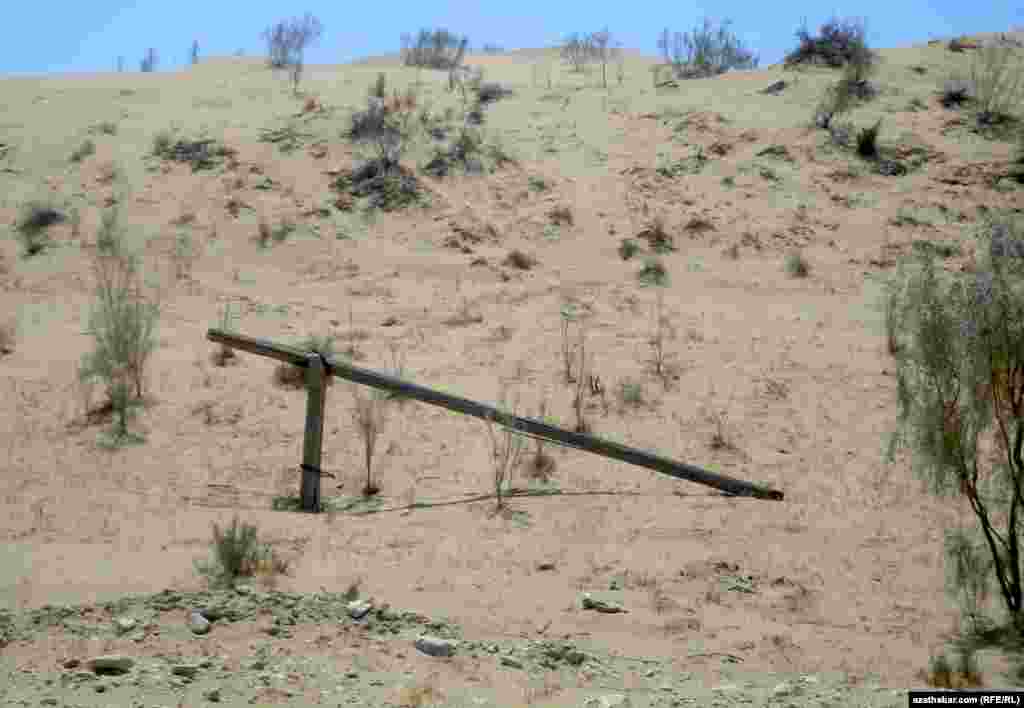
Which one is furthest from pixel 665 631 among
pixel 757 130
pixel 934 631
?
pixel 757 130

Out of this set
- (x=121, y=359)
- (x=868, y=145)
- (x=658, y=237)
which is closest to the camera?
(x=121, y=359)

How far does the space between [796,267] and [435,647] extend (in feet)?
38.6

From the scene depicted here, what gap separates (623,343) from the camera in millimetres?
13523

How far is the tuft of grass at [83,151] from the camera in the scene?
1961 cm

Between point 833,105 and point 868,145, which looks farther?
point 833,105

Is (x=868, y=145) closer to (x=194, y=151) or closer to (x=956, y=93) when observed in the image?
(x=956, y=93)

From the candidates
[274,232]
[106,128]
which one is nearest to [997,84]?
[274,232]

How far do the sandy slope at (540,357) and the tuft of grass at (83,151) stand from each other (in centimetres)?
36

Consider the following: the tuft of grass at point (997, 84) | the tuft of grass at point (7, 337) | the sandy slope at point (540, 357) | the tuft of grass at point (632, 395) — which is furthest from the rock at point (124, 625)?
the tuft of grass at point (997, 84)

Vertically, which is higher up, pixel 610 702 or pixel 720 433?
pixel 720 433

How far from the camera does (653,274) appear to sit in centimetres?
1619

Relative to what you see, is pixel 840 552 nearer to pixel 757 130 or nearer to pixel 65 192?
pixel 757 130

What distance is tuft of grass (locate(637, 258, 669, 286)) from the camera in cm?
1605

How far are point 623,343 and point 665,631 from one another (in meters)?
7.06
